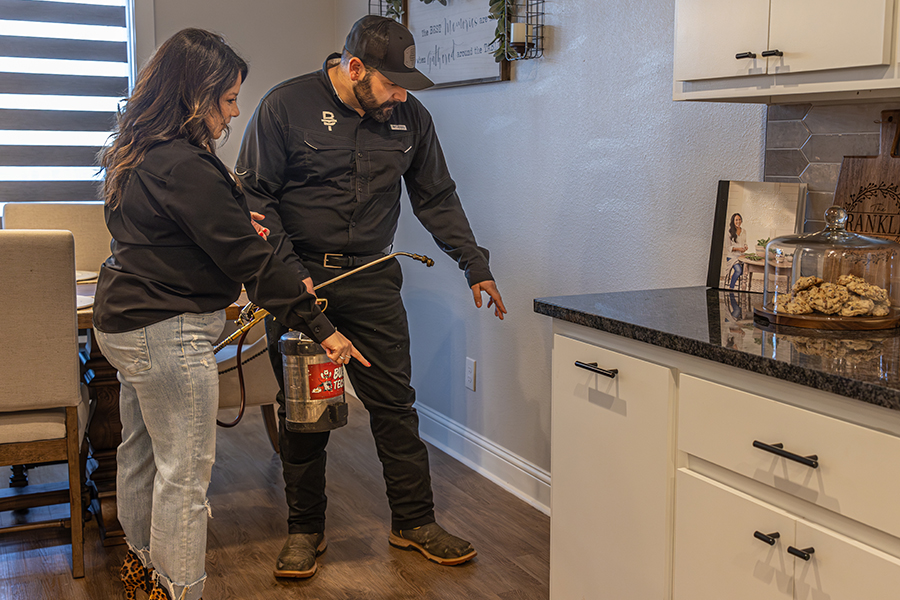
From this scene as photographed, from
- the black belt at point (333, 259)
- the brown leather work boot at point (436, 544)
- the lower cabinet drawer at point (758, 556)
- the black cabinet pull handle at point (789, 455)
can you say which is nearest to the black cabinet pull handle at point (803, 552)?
the lower cabinet drawer at point (758, 556)

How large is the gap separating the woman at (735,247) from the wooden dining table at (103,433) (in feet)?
4.50

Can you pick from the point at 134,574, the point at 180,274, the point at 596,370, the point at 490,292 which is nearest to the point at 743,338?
the point at 596,370

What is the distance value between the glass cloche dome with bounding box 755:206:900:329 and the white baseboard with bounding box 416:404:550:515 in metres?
1.31

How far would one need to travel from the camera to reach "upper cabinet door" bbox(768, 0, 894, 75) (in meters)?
1.33

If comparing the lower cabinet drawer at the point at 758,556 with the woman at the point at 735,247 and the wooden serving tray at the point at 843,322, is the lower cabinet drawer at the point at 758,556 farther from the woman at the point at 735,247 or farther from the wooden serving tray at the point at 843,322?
the woman at the point at 735,247

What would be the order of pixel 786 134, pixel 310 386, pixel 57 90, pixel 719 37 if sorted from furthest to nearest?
pixel 57 90 < pixel 310 386 < pixel 786 134 < pixel 719 37

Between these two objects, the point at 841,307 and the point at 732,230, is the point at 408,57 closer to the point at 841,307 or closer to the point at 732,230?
the point at 732,230

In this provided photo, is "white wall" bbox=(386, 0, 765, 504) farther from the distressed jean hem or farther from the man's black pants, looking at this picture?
the distressed jean hem

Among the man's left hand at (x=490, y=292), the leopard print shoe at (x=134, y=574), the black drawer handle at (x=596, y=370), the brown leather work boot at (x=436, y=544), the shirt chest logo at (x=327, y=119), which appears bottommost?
the brown leather work boot at (x=436, y=544)

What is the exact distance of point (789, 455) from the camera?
122 centimetres

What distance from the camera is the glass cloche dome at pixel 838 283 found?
1.44 metres

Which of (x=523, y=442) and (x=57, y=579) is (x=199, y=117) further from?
(x=523, y=442)

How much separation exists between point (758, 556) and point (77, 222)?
303 centimetres

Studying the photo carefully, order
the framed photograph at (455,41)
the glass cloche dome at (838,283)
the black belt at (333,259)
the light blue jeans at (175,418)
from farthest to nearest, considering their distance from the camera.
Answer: the framed photograph at (455,41), the black belt at (333,259), the light blue jeans at (175,418), the glass cloche dome at (838,283)
